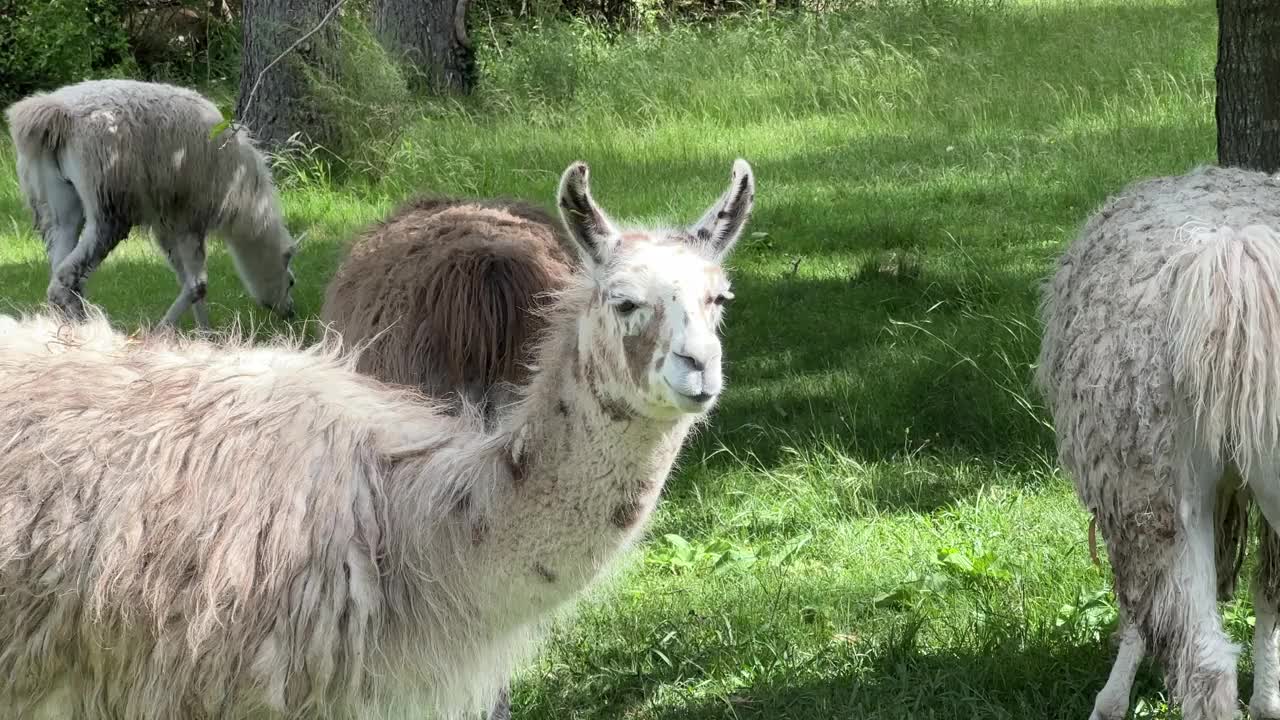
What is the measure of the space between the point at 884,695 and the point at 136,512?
2.13 m

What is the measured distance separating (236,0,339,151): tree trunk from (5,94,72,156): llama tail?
2.12 meters

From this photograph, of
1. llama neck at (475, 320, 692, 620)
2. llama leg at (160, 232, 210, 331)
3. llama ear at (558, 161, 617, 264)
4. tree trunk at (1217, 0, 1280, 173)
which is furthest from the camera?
llama leg at (160, 232, 210, 331)

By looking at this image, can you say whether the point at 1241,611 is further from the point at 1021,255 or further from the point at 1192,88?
the point at 1192,88

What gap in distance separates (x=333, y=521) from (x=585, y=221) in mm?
891

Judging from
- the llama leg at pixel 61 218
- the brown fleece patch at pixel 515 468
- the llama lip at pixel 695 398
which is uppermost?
the llama lip at pixel 695 398

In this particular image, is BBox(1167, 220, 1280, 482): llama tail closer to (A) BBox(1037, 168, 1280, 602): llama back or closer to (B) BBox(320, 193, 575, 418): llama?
(A) BBox(1037, 168, 1280, 602): llama back

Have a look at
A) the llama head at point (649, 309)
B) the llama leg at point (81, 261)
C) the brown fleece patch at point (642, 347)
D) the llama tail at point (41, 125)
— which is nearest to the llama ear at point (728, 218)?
the llama head at point (649, 309)

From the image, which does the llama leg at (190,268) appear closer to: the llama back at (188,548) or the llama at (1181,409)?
the llama back at (188,548)

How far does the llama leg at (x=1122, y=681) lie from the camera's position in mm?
3654

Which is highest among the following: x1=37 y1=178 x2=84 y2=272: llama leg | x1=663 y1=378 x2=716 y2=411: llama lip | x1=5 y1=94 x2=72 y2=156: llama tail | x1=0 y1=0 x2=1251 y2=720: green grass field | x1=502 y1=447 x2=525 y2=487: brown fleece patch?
x1=5 y1=94 x2=72 y2=156: llama tail

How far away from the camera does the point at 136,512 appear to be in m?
3.04

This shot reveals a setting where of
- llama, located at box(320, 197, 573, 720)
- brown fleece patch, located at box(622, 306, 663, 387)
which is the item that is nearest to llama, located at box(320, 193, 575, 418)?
llama, located at box(320, 197, 573, 720)

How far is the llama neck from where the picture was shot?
2980mm

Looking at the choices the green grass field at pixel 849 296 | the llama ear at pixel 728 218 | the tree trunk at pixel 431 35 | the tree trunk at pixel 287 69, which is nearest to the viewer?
the llama ear at pixel 728 218
